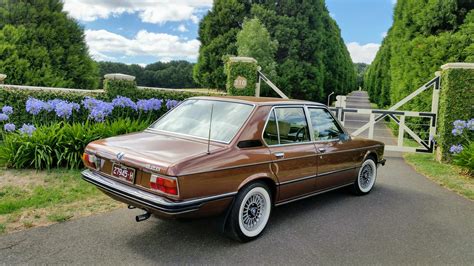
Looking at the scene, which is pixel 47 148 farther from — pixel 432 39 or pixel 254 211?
pixel 432 39

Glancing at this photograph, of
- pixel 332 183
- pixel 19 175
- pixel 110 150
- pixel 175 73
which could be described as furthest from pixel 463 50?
pixel 175 73

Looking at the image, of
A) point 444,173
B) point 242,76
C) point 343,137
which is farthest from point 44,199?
point 444,173

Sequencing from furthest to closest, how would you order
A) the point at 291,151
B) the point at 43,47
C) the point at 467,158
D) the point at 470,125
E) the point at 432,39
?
1. the point at 43,47
2. the point at 432,39
3. the point at 470,125
4. the point at 467,158
5. the point at 291,151

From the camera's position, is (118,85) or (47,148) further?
(118,85)

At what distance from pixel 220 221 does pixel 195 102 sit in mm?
1745

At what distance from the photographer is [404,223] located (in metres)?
4.80

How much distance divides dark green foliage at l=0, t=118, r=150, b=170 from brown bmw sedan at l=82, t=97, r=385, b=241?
2493mm

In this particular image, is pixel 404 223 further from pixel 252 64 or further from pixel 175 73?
pixel 175 73

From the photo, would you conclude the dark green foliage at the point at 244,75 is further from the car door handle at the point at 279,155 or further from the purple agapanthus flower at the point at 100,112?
the car door handle at the point at 279,155

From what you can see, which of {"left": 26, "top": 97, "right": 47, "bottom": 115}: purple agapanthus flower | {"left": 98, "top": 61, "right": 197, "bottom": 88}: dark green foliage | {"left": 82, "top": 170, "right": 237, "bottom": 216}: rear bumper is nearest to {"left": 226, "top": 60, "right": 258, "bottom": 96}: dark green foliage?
{"left": 26, "top": 97, "right": 47, "bottom": 115}: purple agapanthus flower

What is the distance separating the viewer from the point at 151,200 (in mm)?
3404

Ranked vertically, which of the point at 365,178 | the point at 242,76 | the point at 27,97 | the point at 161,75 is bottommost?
the point at 365,178

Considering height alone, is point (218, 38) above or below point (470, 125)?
above

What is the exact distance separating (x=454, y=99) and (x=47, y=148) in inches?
356
